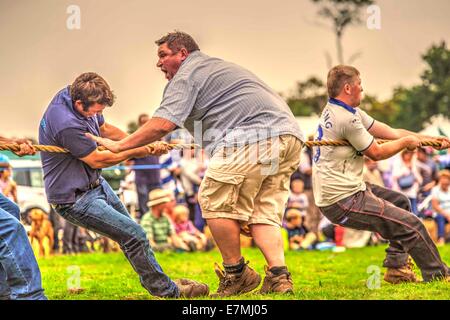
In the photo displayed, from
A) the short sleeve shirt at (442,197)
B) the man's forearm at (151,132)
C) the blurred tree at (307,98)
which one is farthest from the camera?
the blurred tree at (307,98)

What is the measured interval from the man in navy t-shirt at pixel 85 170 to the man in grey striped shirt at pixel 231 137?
0.69 ft

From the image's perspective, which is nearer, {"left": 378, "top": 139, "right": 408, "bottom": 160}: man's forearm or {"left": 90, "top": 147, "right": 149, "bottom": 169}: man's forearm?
{"left": 90, "top": 147, "right": 149, "bottom": 169}: man's forearm

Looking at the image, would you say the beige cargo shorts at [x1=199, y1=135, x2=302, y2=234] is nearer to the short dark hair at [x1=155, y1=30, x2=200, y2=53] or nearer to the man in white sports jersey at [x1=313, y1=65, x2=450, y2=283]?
the man in white sports jersey at [x1=313, y1=65, x2=450, y2=283]

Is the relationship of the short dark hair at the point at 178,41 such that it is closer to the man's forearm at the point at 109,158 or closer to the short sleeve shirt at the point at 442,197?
the man's forearm at the point at 109,158

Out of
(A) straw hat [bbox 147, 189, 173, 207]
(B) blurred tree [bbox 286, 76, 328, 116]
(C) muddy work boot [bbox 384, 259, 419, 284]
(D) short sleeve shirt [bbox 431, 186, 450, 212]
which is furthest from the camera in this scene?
(B) blurred tree [bbox 286, 76, 328, 116]

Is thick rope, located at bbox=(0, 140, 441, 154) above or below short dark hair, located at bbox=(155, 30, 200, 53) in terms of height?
below

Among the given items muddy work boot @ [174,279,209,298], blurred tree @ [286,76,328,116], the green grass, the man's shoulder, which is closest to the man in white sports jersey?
the green grass

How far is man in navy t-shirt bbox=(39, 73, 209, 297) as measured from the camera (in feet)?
24.6

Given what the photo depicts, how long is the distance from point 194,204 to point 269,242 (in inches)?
307

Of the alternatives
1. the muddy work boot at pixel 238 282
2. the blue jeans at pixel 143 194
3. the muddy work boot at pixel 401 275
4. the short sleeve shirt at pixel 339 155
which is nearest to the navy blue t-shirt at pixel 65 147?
the muddy work boot at pixel 238 282

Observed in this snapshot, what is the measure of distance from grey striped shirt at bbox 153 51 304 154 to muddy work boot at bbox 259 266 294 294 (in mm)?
1095

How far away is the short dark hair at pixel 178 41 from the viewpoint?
7.63m

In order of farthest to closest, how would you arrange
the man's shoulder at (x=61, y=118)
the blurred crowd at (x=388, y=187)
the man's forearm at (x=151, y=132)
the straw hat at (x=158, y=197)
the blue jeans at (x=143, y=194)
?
the blurred crowd at (x=388, y=187)
the blue jeans at (x=143, y=194)
the straw hat at (x=158, y=197)
the man's shoulder at (x=61, y=118)
the man's forearm at (x=151, y=132)

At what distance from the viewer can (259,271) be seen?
1112 centimetres
